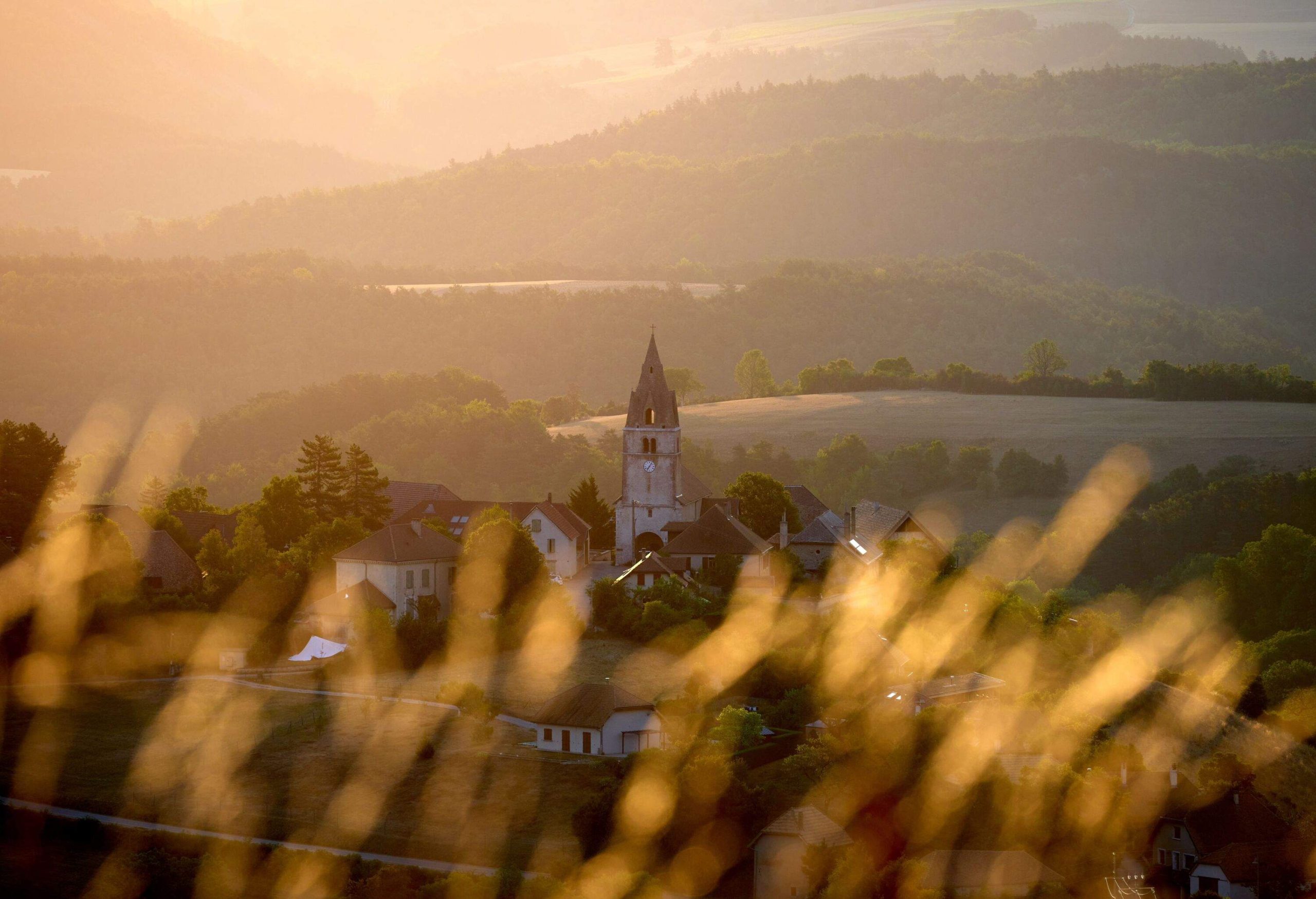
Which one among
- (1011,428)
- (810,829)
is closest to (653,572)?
(810,829)

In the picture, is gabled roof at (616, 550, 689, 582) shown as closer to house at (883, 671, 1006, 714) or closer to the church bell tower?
the church bell tower

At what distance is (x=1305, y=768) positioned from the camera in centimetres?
6312

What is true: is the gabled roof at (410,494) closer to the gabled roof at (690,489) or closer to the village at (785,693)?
the village at (785,693)

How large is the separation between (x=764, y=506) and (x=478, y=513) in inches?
551

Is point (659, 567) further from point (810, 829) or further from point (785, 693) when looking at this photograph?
point (810, 829)

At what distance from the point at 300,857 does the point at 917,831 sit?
19.2m

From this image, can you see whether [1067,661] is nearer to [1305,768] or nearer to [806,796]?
[1305,768]

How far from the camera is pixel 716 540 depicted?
7588cm

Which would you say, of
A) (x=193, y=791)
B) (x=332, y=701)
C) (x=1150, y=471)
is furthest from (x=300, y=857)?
(x=1150, y=471)

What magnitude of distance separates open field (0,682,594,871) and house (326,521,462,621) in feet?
27.2

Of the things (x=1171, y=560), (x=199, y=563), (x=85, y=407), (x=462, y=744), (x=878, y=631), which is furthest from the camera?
(x=85, y=407)

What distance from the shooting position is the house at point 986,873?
51469mm

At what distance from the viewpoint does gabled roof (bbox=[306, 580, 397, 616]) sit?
6956 centimetres

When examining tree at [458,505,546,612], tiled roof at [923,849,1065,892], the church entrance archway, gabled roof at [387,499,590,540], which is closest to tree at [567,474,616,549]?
gabled roof at [387,499,590,540]
